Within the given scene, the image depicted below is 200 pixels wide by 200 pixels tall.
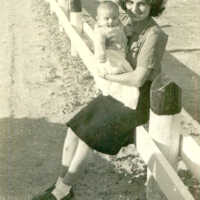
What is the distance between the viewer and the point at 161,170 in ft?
10.1

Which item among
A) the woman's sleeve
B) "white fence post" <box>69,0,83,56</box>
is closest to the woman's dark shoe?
the woman's sleeve

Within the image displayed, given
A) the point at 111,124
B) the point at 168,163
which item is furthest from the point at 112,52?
the point at 168,163

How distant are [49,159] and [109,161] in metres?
0.62

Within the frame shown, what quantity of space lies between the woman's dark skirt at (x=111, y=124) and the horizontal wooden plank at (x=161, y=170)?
112 millimetres

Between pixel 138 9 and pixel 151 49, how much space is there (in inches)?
14.7

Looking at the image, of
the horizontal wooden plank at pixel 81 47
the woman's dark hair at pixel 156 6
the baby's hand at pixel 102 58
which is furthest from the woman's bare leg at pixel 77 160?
the horizontal wooden plank at pixel 81 47

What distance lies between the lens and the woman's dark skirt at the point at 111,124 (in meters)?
3.48

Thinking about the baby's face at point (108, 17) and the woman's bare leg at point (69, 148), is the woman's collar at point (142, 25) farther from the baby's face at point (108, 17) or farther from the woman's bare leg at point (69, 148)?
the woman's bare leg at point (69, 148)

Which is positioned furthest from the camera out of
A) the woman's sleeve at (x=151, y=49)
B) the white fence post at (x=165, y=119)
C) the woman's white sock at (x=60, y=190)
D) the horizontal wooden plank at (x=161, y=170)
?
the woman's white sock at (x=60, y=190)

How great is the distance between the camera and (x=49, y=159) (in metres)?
4.43

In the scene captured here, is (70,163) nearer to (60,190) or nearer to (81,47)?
(60,190)

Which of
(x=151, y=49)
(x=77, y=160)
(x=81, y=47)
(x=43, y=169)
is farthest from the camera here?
(x=81, y=47)

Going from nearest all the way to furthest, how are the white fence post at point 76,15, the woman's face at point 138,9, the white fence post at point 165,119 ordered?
the white fence post at point 165,119, the woman's face at point 138,9, the white fence post at point 76,15

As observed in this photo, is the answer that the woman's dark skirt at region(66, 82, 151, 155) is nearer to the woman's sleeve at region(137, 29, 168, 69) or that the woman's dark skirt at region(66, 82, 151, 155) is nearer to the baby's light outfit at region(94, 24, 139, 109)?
the baby's light outfit at region(94, 24, 139, 109)
